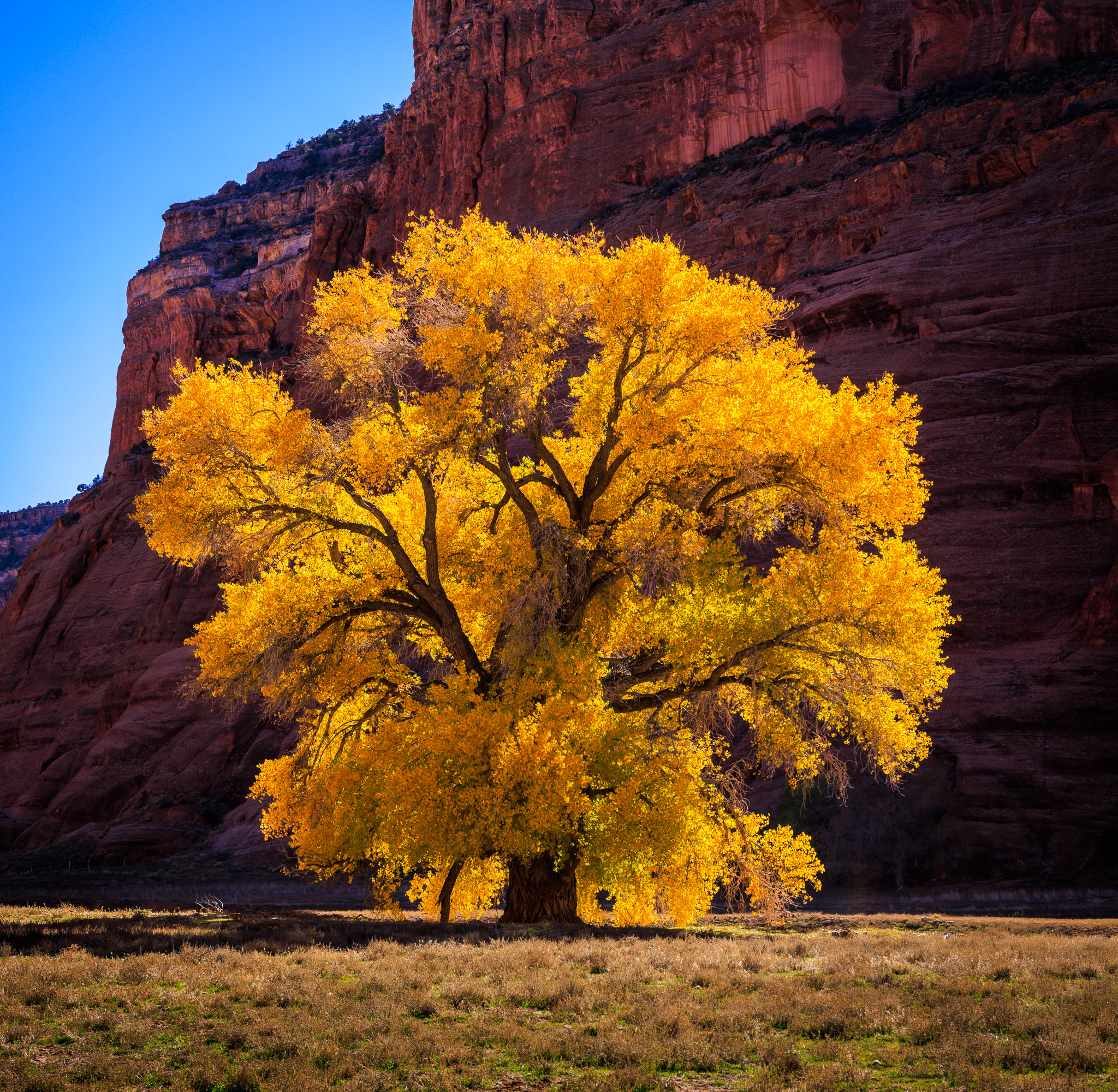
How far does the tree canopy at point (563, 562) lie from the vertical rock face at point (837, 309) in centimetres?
2022

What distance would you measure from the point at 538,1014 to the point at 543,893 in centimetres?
969

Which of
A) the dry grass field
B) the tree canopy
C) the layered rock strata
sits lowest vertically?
the dry grass field

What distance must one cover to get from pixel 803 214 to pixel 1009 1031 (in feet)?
198

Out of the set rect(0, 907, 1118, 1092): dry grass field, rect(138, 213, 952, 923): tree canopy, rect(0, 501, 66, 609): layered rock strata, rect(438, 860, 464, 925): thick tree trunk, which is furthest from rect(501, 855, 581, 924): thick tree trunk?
rect(0, 501, 66, 609): layered rock strata

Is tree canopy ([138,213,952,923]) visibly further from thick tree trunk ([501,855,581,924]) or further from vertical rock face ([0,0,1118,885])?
vertical rock face ([0,0,1118,885])

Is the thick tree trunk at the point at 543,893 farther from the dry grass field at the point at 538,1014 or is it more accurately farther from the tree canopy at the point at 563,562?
the dry grass field at the point at 538,1014

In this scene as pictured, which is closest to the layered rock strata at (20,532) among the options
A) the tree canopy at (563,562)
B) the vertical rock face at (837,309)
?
the vertical rock face at (837,309)

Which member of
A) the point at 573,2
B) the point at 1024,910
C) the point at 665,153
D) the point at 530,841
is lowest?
the point at 1024,910

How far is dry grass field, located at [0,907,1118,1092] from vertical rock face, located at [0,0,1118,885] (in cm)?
2443

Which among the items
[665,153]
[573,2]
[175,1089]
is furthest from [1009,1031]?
[573,2]

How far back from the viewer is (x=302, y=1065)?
273 inches

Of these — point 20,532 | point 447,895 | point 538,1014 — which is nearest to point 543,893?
point 447,895

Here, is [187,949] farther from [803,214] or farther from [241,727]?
[803,214]

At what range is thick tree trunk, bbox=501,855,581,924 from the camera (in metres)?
18.3
